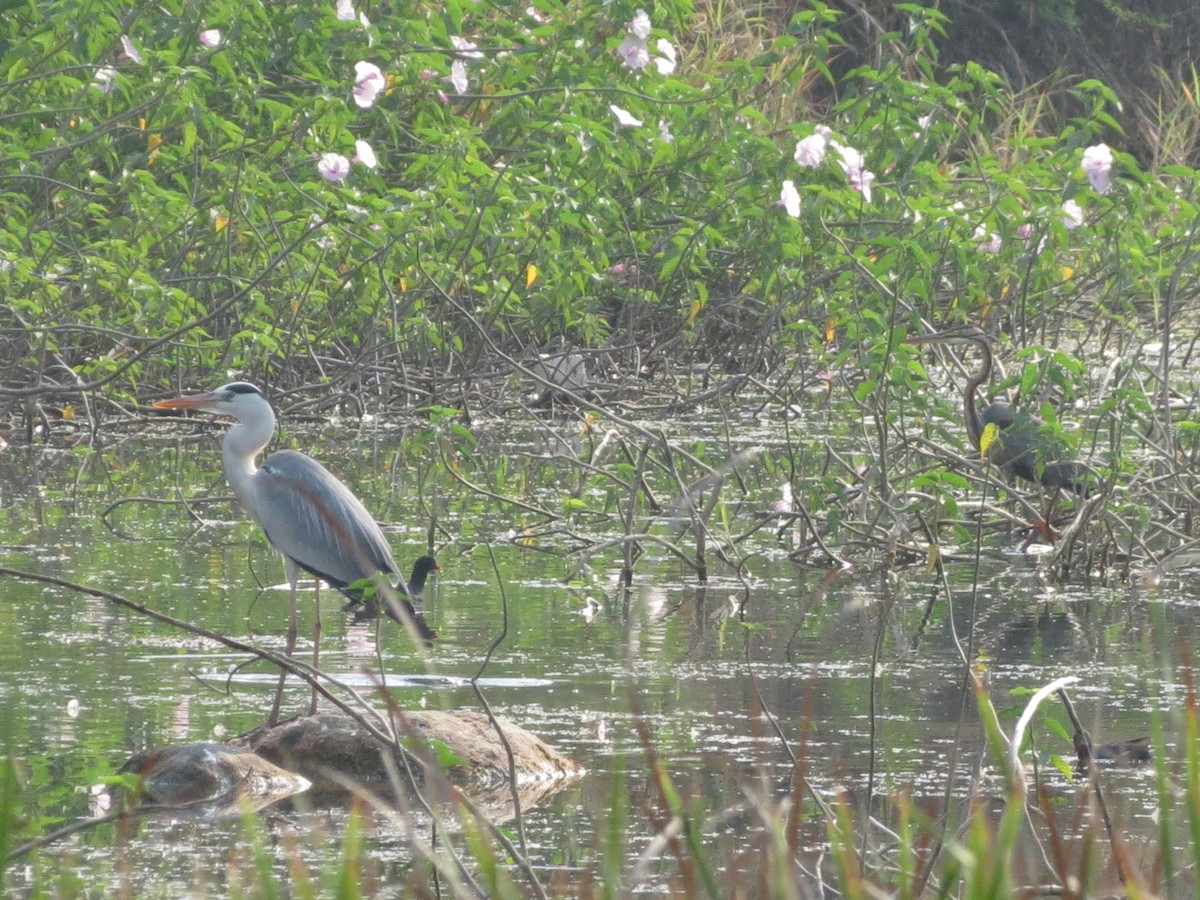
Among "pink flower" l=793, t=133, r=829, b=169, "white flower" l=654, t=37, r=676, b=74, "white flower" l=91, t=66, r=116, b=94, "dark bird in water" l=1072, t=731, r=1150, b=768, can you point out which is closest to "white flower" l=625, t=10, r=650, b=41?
"white flower" l=654, t=37, r=676, b=74

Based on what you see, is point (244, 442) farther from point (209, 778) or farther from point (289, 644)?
point (209, 778)

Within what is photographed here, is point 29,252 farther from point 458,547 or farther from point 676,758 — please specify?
point 676,758

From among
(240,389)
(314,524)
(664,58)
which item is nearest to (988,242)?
(664,58)

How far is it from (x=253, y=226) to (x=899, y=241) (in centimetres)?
273

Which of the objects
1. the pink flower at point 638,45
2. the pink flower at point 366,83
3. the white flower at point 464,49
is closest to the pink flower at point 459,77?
the white flower at point 464,49

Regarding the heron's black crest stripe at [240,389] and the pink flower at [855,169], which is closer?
the heron's black crest stripe at [240,389]

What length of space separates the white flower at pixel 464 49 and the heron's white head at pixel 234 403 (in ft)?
14.9

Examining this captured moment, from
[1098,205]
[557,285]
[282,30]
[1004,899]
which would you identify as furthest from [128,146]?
[1004,899]

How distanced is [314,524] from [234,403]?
813 mm

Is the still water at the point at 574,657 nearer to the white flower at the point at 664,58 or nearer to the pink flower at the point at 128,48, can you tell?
the pink flower at the point at 128,48

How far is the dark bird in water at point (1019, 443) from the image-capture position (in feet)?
23.9

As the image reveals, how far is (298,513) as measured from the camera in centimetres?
627

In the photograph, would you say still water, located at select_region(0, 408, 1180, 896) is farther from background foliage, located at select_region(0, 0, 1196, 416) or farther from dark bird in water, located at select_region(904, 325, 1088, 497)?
background foliage, located at select_region(0, 0, 1196, 416)

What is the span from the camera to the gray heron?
598 centimetres
